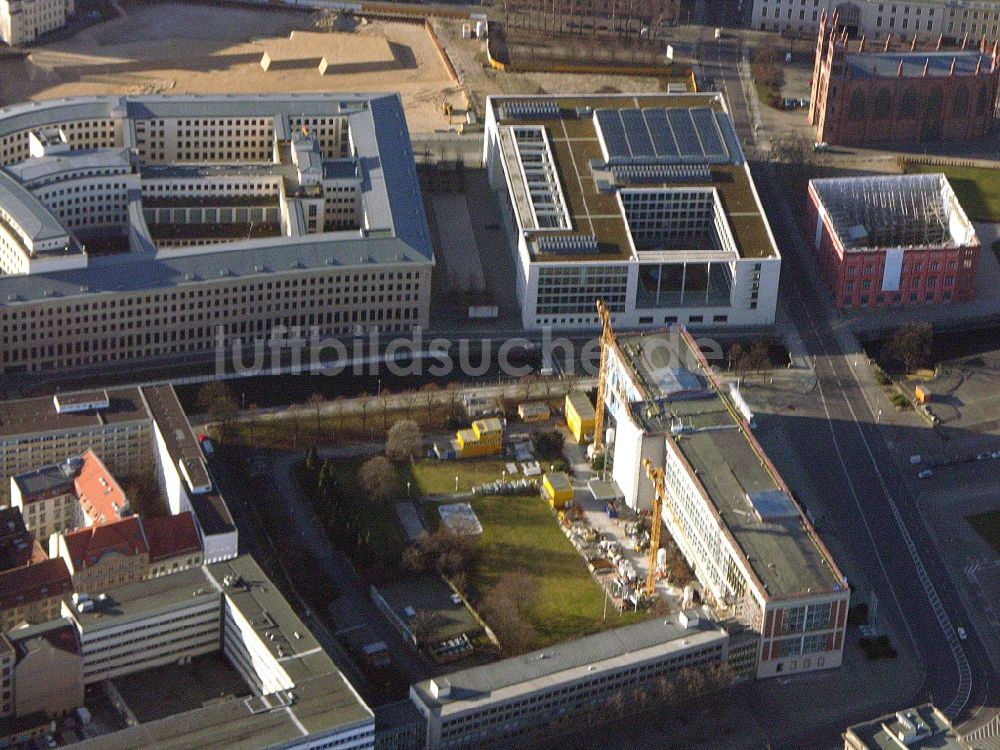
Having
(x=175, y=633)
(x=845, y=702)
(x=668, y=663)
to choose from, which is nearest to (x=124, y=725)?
(x=175, y=633)

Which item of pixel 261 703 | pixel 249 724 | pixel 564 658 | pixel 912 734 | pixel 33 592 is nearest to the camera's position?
pixel 249 724

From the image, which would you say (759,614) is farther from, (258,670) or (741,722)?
(258,670)

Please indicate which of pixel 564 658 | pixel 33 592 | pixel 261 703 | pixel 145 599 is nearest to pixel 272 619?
pixel 145 599

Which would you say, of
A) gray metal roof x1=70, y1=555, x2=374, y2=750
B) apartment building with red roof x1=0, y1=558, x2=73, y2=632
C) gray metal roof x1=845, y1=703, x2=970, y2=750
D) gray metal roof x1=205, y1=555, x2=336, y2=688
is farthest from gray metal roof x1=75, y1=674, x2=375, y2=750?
gray metal roof x1=845, y1=703, x2=970, y2=750

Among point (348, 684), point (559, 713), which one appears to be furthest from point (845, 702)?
point (348, 684)

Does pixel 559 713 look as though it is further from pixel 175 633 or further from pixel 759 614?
pixel 175 633

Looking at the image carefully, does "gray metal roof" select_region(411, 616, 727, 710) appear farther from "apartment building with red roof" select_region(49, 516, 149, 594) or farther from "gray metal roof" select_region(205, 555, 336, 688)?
"apartment building with red roof" select_region(49, 516, 149, 594)

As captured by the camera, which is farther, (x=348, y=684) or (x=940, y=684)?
(x=940, y=684)

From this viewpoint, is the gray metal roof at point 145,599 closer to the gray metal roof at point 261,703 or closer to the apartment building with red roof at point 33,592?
the gray metal roof at point 261,703

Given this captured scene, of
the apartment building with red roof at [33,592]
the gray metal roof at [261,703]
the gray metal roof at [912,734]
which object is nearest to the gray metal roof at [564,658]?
the gray metal roof at [261,703]

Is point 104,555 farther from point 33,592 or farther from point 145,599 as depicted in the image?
point 33,592
